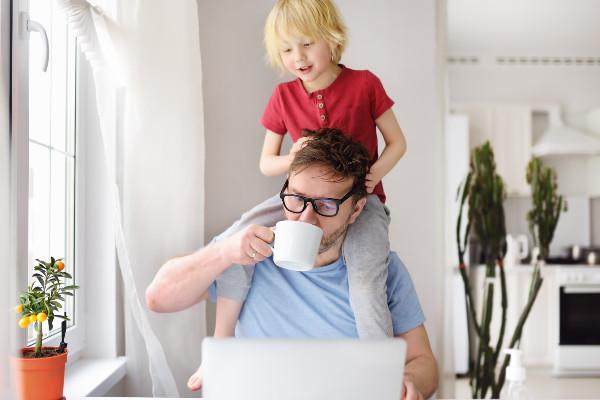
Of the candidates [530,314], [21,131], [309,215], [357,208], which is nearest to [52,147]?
[21,131]

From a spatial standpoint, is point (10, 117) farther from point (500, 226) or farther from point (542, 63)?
point (542, 63)

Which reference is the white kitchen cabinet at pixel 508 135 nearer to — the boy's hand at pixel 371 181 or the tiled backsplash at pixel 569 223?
the tiled backsplash at pixel 569 223

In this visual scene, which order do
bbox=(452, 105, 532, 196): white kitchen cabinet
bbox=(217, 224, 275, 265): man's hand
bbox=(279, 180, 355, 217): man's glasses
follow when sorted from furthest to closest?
1. bbox=(452, 105, 532, 196): white kitchen cabinet
2. bbox=(279, 180, 355, 217): man's glasses
3. bbox=(217, 224, 275, 265): man's hand

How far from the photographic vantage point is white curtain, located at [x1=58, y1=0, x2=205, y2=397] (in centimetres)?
159

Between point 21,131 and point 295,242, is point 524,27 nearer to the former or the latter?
point 295,242

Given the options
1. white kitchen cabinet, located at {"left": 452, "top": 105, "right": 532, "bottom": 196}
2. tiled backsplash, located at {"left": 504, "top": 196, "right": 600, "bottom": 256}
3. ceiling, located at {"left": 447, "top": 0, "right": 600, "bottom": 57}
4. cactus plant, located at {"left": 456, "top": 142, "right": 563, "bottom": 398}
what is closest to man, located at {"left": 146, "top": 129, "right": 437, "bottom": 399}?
cactus plant, located at {"left": 456, "top": 142, "right": 563, "bottom": 398}

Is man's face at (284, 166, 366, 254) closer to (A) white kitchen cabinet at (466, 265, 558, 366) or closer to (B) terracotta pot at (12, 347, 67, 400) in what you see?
(B) terracotta pot at (12, 347, 67, 400)

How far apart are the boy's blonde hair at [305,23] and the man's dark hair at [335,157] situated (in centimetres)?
27

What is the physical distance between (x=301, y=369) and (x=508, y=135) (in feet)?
14.6

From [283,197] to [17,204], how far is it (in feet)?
1.97

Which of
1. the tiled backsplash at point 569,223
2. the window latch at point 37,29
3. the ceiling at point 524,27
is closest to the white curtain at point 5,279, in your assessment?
the window latch at point 37,29

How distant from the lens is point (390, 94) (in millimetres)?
2086

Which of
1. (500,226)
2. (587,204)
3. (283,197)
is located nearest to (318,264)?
(283,197)

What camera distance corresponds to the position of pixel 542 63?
5.19m
